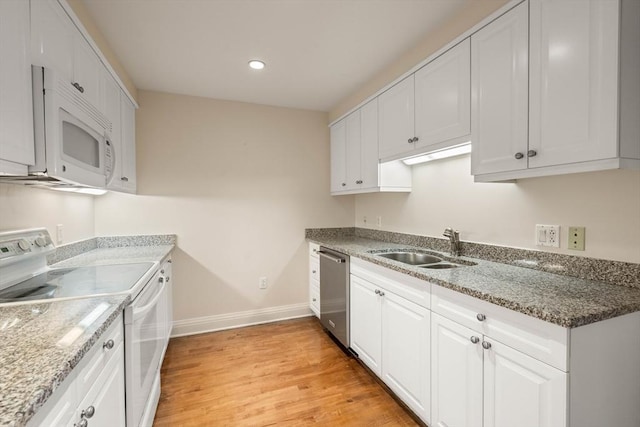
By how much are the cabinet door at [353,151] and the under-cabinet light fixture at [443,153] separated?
1.60 feet

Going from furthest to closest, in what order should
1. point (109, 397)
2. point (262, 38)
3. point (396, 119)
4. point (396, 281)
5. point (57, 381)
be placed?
1. point (396, 119)
2. point (262, 38)
3. point (396, 281)
4. point (109, 397)
5. point (57, 381)

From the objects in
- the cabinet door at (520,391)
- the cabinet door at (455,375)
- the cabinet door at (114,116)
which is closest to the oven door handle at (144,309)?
the cabinet door at (114,116)

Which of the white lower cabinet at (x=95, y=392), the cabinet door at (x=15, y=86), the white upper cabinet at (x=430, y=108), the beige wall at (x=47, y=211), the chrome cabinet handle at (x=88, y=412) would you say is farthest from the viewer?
the white upper cabinet at (x=430, y=108)

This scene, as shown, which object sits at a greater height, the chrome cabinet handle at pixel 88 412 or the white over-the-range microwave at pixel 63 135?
the white over-the-range microwave at pixel 63 135

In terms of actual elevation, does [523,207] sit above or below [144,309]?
above

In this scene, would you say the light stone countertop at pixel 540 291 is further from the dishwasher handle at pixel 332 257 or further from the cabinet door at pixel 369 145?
the cabinet door at pixel 369 145

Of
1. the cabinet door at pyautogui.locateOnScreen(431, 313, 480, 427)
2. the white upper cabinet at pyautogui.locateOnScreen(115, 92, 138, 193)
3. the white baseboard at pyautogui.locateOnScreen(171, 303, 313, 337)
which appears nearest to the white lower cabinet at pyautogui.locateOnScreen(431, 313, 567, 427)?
the cabinet door at pyautogui.locateOnScreen(431, 313, 480, 427)

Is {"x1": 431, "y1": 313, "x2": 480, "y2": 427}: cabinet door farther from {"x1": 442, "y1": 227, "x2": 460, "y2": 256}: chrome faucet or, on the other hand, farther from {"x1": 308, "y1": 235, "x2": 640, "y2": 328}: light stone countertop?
{"x1": 442, "y1": 227, "x2": 460, "y2": 256}: chrome faucet

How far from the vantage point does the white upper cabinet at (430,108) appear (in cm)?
167

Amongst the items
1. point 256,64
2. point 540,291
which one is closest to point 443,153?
point 540,291

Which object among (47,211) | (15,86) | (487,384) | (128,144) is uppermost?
(128,144)

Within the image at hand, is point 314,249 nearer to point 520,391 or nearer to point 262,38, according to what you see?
point 262,38

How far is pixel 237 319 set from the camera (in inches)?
123

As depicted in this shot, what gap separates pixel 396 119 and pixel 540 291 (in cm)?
148
